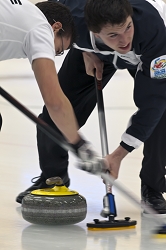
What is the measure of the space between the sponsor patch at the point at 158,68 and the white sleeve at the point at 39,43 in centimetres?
65

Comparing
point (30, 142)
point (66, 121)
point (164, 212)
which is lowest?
point (30, 142)

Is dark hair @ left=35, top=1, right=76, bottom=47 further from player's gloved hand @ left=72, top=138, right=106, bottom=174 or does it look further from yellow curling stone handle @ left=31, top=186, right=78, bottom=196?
yellow curling stone handle @ left=31, top=186, right=78, bottom=196

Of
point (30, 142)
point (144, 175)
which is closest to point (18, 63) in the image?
point (30, 142)

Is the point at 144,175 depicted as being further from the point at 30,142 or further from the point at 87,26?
the point at 30,142

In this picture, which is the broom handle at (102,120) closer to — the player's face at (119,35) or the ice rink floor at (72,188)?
the ice rink floor at (72,188)

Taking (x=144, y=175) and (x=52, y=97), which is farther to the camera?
(x=144, y=175)

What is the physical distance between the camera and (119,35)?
9.07 ft

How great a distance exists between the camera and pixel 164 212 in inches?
126

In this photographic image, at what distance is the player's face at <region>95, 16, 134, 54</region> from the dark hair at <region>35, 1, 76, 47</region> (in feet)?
0.54

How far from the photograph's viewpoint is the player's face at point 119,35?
274cm

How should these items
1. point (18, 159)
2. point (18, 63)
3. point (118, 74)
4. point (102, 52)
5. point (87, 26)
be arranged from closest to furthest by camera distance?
point (87, 26) → point (102, 52) → point (18, 159) → point (118, 74) → point (18, 63)

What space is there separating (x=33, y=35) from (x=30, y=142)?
2576 millimetres

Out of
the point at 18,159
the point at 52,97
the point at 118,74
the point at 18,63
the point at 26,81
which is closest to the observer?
the point at 52,97

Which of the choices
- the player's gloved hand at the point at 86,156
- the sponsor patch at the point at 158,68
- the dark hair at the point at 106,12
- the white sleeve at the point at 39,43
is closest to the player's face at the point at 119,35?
the dark hair at the point at 106,12
